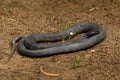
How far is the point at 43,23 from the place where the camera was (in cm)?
869

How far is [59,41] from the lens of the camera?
8.00m

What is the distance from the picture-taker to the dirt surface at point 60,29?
6.55 m

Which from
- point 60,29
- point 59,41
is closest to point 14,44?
point 59,41

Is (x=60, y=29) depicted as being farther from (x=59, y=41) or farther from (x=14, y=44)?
(x=14, y=44)

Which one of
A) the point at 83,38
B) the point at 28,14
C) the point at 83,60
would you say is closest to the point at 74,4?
the point at 28,14

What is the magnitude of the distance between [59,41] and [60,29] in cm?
54

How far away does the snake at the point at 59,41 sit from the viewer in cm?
722

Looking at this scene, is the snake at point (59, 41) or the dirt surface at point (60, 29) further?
the snake at point (59, 41)

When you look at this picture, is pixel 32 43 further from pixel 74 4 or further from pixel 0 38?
pixel 74 4

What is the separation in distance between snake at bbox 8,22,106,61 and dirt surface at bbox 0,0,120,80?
0.10 m

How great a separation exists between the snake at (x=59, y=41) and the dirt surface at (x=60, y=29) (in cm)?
10

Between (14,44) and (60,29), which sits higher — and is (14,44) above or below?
above

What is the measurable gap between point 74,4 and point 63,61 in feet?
9.50

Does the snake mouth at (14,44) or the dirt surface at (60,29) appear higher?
the snake mouth at (14,44)
